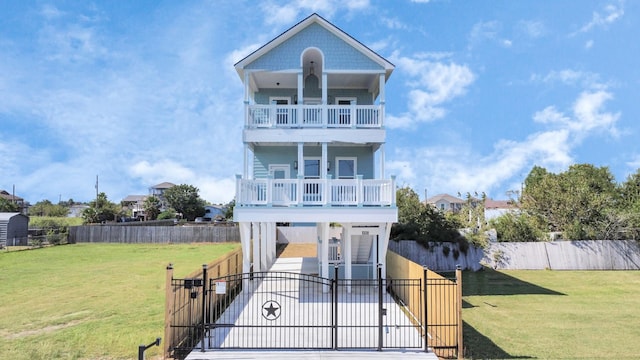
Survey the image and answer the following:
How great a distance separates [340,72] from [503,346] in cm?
1045

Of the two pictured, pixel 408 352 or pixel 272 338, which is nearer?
pixel 408 352

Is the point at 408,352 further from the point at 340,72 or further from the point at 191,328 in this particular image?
the point at 340,72

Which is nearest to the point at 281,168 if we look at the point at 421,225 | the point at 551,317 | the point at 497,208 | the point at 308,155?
the point at 308,155

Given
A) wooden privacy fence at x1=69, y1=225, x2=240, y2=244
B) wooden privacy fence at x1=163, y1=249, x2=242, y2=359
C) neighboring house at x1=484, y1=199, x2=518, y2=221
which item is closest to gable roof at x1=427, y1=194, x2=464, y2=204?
neighboring house at x1=484, y1=199, x2=518, y2=221

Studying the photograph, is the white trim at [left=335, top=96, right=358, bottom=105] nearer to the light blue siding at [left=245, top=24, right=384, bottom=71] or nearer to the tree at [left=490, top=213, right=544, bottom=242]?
the light blue siding at [left=245, top=24, right=384, bottom=71]

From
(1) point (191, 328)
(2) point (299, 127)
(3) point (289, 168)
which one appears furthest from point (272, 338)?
(3) point (289, 168)

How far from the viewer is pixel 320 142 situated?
47.6ft

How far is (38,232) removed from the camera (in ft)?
124

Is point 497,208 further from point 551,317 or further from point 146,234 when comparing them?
point 551,317

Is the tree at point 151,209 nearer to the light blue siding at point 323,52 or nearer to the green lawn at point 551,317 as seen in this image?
the light blue siding at point 323,52

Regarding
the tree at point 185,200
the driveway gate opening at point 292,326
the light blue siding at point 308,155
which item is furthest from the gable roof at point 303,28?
the tree at point 185,200

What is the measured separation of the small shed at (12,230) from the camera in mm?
34062

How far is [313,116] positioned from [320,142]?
1.14 m

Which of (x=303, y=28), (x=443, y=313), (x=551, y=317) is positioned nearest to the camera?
(x=443, y=313)
